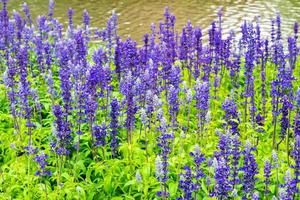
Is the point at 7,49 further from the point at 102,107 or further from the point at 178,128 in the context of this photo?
the point at 178,128

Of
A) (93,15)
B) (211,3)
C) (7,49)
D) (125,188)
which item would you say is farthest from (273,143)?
(211,3)

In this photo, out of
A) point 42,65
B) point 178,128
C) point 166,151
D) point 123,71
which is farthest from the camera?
point 42,65

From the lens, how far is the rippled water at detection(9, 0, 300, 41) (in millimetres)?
18172

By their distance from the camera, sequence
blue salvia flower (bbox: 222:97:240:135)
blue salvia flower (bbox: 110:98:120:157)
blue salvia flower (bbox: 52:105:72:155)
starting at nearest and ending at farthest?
blue salvia flower (bbox: 52:105:72:155)
blue salvia flower (bbox: 110:98:120:157)
blue salvia flower (bbox: 222:97:240:135)

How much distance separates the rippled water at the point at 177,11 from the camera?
18172mm

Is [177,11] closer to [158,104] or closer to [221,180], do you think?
[158,104]

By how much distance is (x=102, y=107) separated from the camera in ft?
24.1

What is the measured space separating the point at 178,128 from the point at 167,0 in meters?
16.4

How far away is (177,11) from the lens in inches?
805

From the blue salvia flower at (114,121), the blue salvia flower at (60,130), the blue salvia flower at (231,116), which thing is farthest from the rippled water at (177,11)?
the blue salvia flower at (60,130)

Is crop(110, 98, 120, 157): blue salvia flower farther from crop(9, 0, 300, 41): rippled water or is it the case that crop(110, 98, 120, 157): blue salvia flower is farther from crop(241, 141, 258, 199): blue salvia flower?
crop(9, 0, 300, 41): rippled water

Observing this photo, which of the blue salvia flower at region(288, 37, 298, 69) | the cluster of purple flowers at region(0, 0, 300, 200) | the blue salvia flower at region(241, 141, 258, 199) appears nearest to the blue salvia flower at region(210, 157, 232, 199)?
the cluster of purple flowers at region(0, 0, 300, 200)

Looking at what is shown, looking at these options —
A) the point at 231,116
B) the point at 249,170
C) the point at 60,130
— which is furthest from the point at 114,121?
the point at 249,170

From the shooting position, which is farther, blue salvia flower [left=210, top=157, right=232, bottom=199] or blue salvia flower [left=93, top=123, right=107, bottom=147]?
blue salvia flower [left=93, top=123, right=107, bottom=147]
